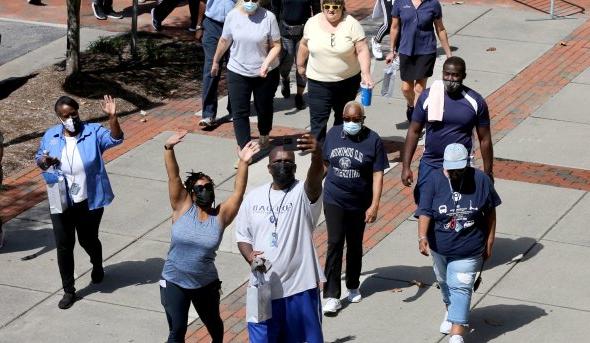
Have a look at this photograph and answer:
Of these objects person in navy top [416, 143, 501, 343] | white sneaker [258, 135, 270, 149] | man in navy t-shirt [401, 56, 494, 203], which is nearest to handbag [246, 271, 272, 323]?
person in navy top [416, 143, 501, 343]

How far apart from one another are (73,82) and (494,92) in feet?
15.9

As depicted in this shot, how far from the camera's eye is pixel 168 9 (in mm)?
18125

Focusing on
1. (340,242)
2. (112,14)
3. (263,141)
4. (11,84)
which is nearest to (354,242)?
(340,242)

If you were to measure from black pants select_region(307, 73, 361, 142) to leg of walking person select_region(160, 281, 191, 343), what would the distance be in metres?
3.71

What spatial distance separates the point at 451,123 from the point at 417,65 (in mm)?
3387

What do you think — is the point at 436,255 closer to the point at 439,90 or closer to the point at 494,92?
the point at 439,90

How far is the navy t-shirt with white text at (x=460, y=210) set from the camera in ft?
29.2

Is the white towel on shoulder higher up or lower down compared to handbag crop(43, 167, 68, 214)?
higher up

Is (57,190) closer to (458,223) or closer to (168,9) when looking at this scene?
(458,223)

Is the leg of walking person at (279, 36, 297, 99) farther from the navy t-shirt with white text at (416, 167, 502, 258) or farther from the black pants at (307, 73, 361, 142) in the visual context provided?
the navy t-shirt with white text at (416, 167, 502, 258)

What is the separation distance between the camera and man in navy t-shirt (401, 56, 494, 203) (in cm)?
1000

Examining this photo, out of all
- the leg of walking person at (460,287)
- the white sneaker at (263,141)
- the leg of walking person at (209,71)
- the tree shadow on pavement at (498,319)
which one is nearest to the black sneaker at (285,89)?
the leg of walking person at (209,71)

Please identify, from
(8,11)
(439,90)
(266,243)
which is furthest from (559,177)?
(8,11)

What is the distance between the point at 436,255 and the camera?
9234 millimetres
